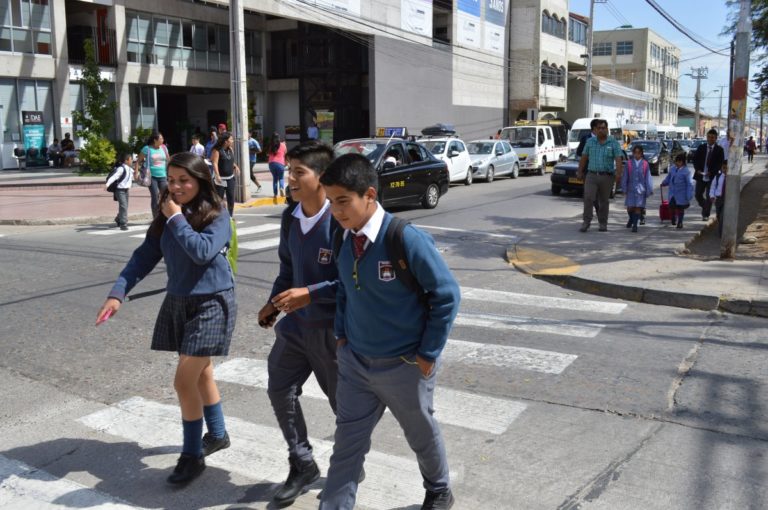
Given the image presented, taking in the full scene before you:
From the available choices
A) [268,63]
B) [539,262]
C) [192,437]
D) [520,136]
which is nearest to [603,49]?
[268,63]

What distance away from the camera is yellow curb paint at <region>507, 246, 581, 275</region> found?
10102 millimetres

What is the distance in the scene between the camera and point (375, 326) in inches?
129

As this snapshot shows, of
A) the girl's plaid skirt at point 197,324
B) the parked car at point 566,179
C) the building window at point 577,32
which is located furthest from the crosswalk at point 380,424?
the building window at point 577,32

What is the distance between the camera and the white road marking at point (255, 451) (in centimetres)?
397

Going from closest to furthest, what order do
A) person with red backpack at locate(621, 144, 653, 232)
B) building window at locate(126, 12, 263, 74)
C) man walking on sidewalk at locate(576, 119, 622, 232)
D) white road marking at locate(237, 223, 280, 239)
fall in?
man walking on sidewalk at locate(576, 119, 622, 232), person with red backpack at locate(621, 144, 653, 232), white road marking at locate(237, 223, 280, 239), building window at locate(126, 12, 263, 74)

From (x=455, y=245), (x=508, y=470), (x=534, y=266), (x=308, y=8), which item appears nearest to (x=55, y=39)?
(x=308, y=8)

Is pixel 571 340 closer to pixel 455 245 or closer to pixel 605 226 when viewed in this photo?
pixel 455 245

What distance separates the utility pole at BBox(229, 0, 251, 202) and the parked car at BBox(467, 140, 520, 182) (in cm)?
1009

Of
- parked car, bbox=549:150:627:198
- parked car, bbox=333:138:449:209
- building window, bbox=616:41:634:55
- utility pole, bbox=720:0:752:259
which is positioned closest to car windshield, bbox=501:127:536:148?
parked car, bbox=549:150:627:198

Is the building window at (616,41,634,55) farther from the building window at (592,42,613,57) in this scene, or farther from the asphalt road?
the asphalt road

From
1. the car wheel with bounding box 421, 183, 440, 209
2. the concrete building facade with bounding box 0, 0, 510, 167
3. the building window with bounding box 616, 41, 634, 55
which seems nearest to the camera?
the car wheel with bounding box 421, 183, 440, 209

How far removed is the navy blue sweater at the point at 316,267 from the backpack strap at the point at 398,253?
0.58 meters

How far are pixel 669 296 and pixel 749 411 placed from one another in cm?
358

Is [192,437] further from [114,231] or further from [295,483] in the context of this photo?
[114,231]
